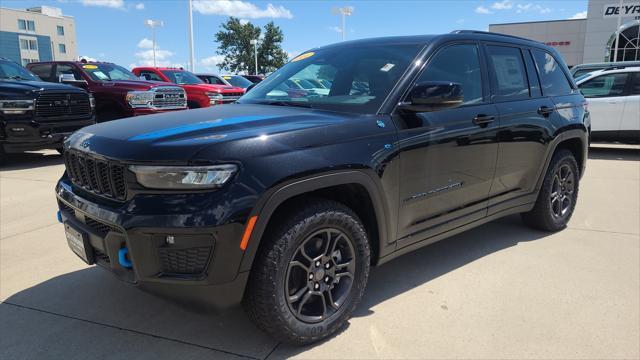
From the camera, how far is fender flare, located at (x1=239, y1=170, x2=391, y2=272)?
225cm

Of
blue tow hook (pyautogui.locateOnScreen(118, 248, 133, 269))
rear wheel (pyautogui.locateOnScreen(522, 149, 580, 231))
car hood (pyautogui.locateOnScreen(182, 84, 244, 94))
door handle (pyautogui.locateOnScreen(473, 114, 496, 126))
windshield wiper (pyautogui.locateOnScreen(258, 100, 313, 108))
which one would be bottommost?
rear wheel (pyautogui.locateOnScreen(522, 149, 580, 231))

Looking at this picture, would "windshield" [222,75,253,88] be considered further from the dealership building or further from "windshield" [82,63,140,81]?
the dealership building

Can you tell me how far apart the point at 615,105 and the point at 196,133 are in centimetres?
997

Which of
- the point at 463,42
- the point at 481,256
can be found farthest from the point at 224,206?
the point at 481,256

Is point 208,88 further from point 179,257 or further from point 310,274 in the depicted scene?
point 179,257

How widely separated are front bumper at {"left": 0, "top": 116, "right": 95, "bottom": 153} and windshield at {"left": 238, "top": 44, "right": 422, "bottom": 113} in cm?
582

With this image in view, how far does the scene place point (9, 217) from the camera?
5.16m

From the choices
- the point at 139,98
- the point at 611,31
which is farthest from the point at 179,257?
the point at 611,31

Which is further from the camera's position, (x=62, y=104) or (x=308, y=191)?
(x=62, y=104)

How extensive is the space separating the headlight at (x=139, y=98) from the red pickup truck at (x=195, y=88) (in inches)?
114

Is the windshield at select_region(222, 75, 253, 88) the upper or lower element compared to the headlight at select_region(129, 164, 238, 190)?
upper

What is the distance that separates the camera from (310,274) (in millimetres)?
2617

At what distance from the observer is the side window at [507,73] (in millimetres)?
3750

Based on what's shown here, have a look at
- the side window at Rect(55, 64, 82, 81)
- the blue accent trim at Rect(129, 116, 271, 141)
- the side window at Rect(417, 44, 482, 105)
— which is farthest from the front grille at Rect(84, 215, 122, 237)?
the side window at Rect(55, 64, 82, 81)
